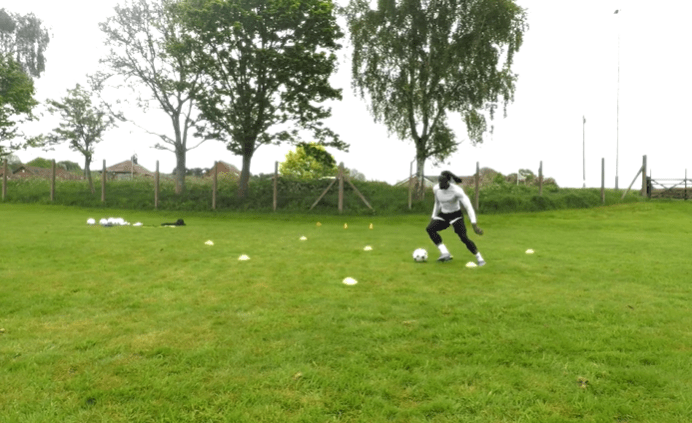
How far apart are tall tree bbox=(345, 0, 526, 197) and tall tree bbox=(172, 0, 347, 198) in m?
2.80

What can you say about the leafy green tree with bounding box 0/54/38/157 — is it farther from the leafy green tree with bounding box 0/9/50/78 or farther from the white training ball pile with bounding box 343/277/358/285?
the white training ball pile with bounding box 343/277/358/285

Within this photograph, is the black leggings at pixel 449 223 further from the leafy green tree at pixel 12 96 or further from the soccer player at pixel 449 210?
the leafy green tree at pixel 12 96

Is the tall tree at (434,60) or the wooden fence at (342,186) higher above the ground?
the tall tree at (434,60)

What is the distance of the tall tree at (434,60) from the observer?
101 ft

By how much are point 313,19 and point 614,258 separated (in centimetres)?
2421

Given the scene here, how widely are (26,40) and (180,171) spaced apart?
3324cm

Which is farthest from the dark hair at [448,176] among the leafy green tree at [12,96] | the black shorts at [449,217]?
the leafy green tree at [12,96]

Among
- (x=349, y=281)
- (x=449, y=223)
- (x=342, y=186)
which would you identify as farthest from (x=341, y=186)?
(x=349, y=281)

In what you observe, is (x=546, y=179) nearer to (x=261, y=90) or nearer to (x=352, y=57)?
(x=352, y=57)

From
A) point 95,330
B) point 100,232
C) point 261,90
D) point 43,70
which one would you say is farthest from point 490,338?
point 43,70

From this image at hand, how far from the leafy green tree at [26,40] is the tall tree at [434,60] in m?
41.7

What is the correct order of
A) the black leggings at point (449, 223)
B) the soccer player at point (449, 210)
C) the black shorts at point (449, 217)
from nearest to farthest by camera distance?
the soccer player at point (449, 210), the black leggings at point (449, 223), the black shorts at point (449, 217)

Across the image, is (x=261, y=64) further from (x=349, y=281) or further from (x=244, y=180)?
(x=349, y=281)

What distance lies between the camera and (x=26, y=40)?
51.9m
